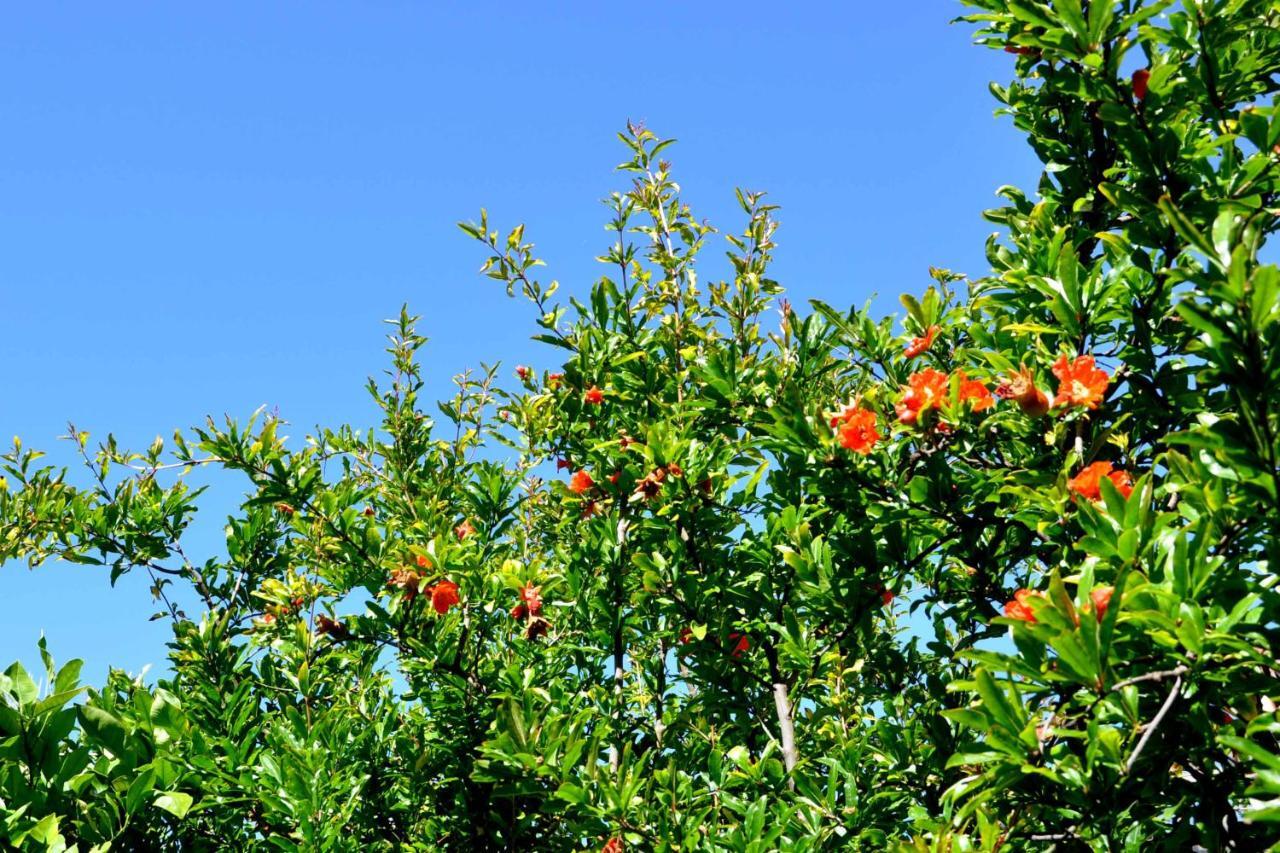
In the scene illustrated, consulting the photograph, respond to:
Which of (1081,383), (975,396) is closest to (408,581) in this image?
(975,396)

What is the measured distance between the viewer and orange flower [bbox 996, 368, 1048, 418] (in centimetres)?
253

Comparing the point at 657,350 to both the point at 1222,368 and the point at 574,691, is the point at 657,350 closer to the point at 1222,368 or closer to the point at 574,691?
the point at 574,691

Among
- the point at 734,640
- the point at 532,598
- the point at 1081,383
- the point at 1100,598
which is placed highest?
the point at 532,598

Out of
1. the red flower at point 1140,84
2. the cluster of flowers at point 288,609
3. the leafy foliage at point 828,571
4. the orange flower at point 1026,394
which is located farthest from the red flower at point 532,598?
the red flower at point 1140,84

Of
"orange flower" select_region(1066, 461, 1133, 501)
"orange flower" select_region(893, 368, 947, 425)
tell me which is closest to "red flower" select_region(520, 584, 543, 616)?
"orange flower" select_region(893, 368, 947, 425)

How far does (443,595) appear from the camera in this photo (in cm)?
323

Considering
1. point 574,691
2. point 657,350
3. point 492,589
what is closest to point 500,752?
point 492,589

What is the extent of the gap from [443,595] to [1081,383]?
2.15m

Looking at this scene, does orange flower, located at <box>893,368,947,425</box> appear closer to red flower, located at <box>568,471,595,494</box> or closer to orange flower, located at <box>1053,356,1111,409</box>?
orange flower, located at <box>1053,356,1111,409</box>

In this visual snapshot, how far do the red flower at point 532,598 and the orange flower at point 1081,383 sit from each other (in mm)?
1908

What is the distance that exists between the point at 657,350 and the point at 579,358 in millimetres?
417

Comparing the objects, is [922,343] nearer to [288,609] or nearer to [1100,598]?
[1100,598]

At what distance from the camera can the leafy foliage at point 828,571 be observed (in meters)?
1.82

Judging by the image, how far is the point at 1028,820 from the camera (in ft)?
6.86
